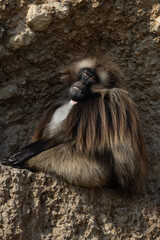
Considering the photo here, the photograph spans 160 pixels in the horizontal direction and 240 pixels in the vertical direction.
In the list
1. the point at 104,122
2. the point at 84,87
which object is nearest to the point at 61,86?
the point at 84,87

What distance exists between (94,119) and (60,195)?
0.56m

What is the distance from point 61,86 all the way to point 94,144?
0.91 meters

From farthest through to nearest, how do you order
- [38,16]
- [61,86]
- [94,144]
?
[61,86]
[38,16]
[94,144]

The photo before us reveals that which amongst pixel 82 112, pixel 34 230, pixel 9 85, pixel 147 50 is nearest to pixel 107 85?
pixel 82 112

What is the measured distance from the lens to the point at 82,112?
122 inches

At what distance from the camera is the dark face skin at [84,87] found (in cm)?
313

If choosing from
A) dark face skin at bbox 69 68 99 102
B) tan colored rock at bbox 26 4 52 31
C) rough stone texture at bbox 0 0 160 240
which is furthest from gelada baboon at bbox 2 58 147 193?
tan colored rock at bbox 26 4 52 31

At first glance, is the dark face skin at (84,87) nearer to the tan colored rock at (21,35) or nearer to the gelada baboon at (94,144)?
the gelada baboon at (94,144)

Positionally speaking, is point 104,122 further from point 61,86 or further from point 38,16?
point 38,16

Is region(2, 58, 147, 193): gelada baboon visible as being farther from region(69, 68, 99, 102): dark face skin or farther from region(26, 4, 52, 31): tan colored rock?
region(26, 4, 52, 31): tan colored rock

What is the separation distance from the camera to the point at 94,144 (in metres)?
3.00

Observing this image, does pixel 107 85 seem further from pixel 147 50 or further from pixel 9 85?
pixel 9 85

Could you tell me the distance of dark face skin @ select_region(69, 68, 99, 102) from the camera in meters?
3.13

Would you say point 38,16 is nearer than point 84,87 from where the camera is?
No
